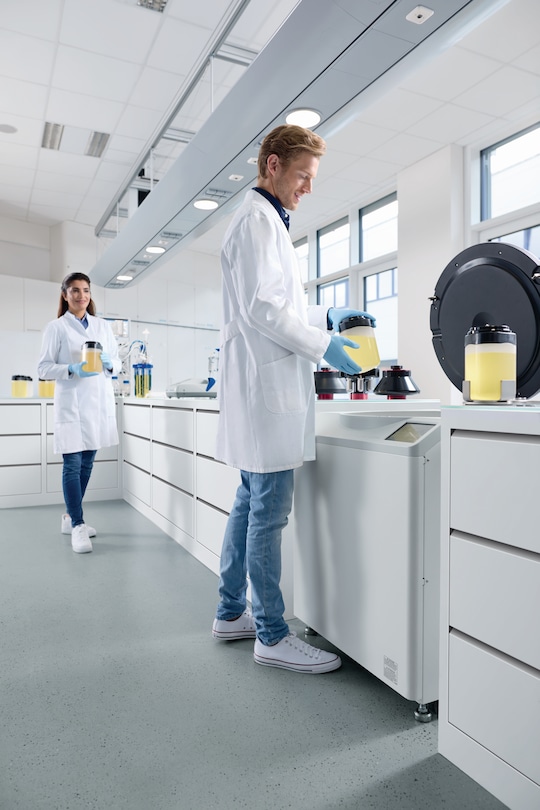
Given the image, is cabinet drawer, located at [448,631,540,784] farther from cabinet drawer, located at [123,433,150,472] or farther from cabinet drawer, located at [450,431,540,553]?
cabinet drawer, located at [123,433,150,472]

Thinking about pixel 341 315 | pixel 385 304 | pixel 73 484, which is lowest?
pixel 73 484

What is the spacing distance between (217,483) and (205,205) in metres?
2.10

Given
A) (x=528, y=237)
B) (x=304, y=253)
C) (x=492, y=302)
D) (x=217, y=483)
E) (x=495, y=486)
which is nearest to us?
(x=495, y=486)

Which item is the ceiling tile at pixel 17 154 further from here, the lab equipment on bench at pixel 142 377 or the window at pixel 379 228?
the window at pixel 379 228

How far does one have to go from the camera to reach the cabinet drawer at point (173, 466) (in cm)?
272

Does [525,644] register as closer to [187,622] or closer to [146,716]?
[146,716]

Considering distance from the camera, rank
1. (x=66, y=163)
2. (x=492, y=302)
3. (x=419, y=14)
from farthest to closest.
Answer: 1. (x=66, y=163)
2. (x=419, y=14)
3. (x=492, y=302)

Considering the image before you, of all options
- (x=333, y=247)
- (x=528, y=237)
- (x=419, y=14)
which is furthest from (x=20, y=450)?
(x=333, y=247)

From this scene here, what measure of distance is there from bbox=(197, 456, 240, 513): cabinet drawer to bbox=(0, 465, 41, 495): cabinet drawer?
192 cm

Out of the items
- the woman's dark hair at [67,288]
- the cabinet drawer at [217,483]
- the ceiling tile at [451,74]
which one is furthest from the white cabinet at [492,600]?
the ceiling tile at [451,74]

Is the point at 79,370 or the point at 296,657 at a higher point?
the point at 79,370

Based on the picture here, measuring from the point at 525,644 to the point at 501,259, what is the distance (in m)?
0.76

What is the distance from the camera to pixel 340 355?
1.56 meters

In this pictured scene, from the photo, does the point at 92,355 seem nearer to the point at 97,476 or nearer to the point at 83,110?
the point at 97,476
